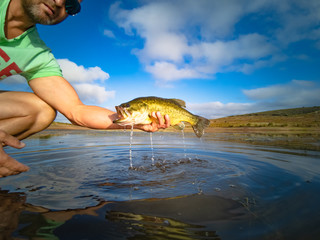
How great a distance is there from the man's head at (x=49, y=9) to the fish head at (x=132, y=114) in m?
1.94

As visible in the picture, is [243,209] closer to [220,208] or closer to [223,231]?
[220,208]

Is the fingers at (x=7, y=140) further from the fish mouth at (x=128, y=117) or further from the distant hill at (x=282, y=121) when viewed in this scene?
the distant hill at (x=282, y=121)

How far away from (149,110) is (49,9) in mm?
2476

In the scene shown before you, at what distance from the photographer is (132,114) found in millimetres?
3514

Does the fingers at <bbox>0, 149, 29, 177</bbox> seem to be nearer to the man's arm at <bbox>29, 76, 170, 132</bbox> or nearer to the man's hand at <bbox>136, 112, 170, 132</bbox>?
the man's arm at <bbox>29, 76, 170, 132</bbox>

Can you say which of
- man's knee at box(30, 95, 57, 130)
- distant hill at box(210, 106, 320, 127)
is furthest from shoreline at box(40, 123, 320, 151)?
man's knee at box(30, 95, 57, 130)

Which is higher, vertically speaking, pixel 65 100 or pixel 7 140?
pixel 65 100

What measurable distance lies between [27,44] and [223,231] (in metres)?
4.08

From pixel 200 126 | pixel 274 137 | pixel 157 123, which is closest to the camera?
pixel 157 123

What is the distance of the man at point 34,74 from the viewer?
303 centimetres

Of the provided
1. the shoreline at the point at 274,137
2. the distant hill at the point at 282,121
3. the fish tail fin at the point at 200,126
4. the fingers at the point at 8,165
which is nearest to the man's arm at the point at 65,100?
the fingers at the point at 8,165

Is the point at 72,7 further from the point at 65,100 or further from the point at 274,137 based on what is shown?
the point at 274,137

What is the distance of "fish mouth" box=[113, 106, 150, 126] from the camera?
3.32 m

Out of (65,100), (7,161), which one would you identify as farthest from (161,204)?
(65,100)
